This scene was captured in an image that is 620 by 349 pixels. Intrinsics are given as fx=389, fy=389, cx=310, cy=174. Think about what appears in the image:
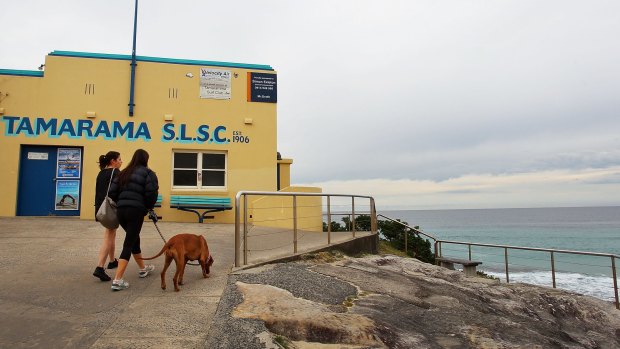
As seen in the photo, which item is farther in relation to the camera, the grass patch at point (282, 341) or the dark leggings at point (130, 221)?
the dark leggings at point (130, 221)

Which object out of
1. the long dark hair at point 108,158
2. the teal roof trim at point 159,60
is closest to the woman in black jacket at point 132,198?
the long dark hair at point 108,158

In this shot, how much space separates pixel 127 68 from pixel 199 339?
10508 millimetres

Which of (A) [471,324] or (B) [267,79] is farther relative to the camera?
(B) [267,79]

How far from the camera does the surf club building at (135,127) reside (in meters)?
10.7

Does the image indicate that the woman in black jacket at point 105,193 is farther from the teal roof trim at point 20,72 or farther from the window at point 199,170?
the teal roof trim at point 20,72

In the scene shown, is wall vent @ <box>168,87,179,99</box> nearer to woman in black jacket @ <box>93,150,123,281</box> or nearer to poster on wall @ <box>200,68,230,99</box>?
poster on wall @ <box>200,68,230,99</box>

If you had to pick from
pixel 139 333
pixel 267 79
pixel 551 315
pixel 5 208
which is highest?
pixel 267 79

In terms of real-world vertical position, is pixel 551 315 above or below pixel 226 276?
below

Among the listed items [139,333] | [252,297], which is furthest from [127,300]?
[252,297]

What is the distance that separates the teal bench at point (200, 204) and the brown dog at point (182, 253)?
6180 mm

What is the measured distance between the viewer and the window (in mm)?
11562

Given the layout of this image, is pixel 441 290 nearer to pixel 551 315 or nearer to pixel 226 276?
pixel 551 315

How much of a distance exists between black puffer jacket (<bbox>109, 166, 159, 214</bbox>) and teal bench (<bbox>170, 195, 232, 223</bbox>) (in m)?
6.29

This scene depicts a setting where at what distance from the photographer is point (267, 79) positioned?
40.1 feet
